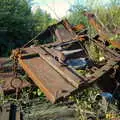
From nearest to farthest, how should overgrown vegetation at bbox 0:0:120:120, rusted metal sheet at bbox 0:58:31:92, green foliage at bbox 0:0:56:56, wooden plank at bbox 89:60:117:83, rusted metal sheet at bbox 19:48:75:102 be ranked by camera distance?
rusted metal sheet at bbox 19:48:75:102 < wooden plank at bbox 89:60:117:83 < overgrown vegetation at bbox 0:0:120:120 < rusted metal sheet at bbox 0:58:31:92 < green foliage at bbox 0:0:56:56

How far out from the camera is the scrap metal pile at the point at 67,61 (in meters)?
3.30

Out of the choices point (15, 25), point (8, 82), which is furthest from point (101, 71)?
point (15, 25)

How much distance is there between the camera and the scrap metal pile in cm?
330

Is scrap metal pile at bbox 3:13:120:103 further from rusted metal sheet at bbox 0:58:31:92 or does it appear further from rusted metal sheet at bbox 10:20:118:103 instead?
rusted metal sheet at bbox 0:58:31:92

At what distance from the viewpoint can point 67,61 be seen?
4.00m

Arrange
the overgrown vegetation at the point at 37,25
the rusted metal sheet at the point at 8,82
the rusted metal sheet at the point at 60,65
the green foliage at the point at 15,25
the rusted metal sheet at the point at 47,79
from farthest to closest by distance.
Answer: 1. the green foliage at the point at 15,25
2. the rusted metal sheet at the point at 8,82
3. the overgrown vegetation at the point at 37,25
4. the rusted metal sheet at the point at 60,65
5. the rusted metal sheet at the point at 47,79

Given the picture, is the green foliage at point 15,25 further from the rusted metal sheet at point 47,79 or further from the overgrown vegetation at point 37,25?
the rusted metal sheet at point 47,79

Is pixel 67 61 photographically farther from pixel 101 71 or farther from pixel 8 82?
pixel 8 82

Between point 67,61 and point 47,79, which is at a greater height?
point 67,61

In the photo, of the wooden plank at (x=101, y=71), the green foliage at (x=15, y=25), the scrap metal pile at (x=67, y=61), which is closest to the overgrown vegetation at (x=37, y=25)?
the green foliage at (x=15, y=25)

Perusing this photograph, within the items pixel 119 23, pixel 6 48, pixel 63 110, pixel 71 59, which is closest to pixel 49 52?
pixel 71 59

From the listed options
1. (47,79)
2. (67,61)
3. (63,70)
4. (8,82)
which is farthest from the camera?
(8,82)

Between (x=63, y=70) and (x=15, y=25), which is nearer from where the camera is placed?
(x=63, y=70)

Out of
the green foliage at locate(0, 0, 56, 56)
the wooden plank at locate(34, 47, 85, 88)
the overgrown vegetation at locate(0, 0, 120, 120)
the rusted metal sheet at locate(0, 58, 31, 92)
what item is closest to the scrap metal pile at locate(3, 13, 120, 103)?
the wooden plank at locate(34, 47, 85, 88)
